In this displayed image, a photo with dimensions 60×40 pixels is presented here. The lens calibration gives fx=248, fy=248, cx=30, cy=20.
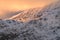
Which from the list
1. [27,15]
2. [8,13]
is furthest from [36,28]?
[8,13]

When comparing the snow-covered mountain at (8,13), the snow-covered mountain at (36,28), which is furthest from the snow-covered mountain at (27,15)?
the snow-covered mountain at (8,13)

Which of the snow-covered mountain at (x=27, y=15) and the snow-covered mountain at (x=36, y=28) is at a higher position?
the snow-covered mountain at (x=27, y=15)

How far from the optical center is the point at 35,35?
8047 mm

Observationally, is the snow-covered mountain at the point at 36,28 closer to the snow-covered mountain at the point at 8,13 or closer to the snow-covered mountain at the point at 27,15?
the snow-covered mountain at the point at 27,15

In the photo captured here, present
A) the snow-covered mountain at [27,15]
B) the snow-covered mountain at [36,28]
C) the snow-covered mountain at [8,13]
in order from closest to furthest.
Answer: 1. the snow-covered mountain at [36,28]
2. the snow-covered mountain at [27,15]
3. the snow-covered mountain at [8,13]

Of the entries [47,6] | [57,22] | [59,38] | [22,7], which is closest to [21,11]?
[22,7]

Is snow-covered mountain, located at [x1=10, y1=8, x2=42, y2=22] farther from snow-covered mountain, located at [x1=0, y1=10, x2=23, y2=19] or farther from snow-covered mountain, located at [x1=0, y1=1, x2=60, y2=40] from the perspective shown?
snow-covered mountain, located at [x1=0, y1=10, x2=23, y2=19]

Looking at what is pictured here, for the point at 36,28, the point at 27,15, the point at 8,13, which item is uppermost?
the point at 8,13

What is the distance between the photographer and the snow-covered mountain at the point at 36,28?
26.0 feet

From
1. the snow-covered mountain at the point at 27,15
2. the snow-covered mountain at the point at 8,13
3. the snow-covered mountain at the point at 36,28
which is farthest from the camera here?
the snow-covered mountain at the point at 8,13

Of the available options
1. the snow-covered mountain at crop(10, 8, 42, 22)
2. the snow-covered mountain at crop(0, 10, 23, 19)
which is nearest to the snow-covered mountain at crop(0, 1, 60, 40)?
the snow-covered mountain at crop(10, 8, 42, 22)

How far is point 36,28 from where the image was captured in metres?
8.52

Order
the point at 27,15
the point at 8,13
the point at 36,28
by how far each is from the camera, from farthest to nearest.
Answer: the point at 8,13, the point at 27,15, the point at 36,28

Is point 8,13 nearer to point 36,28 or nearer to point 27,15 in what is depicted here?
point 27,15
